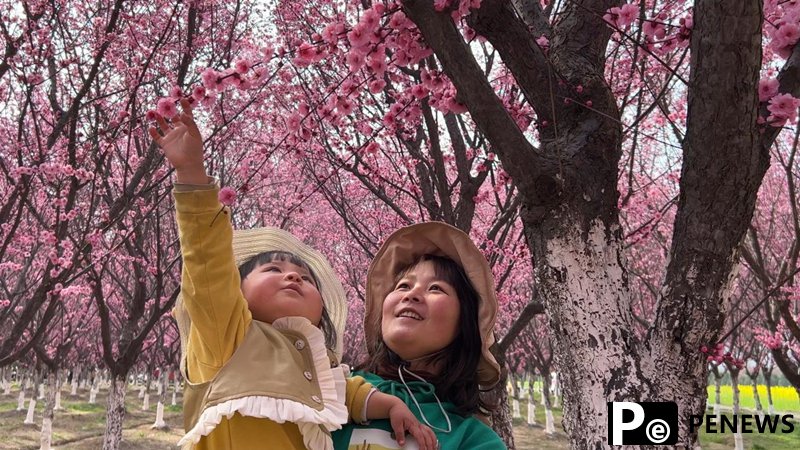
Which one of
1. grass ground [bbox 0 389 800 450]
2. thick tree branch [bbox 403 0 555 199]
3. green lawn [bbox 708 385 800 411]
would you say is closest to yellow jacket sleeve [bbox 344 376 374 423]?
thick tree branch [bbox 403 0 555 199]

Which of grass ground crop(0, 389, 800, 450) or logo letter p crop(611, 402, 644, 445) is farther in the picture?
grass ground crop(0, 389, 800, 450)

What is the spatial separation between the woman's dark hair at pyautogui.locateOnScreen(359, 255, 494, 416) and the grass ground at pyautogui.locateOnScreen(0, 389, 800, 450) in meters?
10.9

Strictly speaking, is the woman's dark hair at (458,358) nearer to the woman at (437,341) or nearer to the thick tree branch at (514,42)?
the woman at (437,341)

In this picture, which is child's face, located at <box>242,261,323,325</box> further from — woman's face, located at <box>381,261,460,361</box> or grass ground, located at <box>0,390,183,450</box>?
grass ground, located at <box>0,390,183,450</box>

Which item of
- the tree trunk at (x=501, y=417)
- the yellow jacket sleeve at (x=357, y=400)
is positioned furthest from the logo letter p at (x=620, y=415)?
the tree trunk at (x=501, y=417)

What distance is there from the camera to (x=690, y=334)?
1977 mm

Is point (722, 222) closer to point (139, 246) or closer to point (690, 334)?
point (690, 334)

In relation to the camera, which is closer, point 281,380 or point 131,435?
point 281,380

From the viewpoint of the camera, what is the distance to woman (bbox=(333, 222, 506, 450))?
1795 millimetres

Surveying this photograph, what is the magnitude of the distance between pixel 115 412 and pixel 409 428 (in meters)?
6.99

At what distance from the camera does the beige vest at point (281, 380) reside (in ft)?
5.14

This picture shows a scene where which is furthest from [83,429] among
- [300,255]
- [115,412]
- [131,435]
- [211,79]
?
[300,255]

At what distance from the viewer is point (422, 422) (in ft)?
5.82

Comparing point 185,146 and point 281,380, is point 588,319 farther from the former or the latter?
point 185,146
